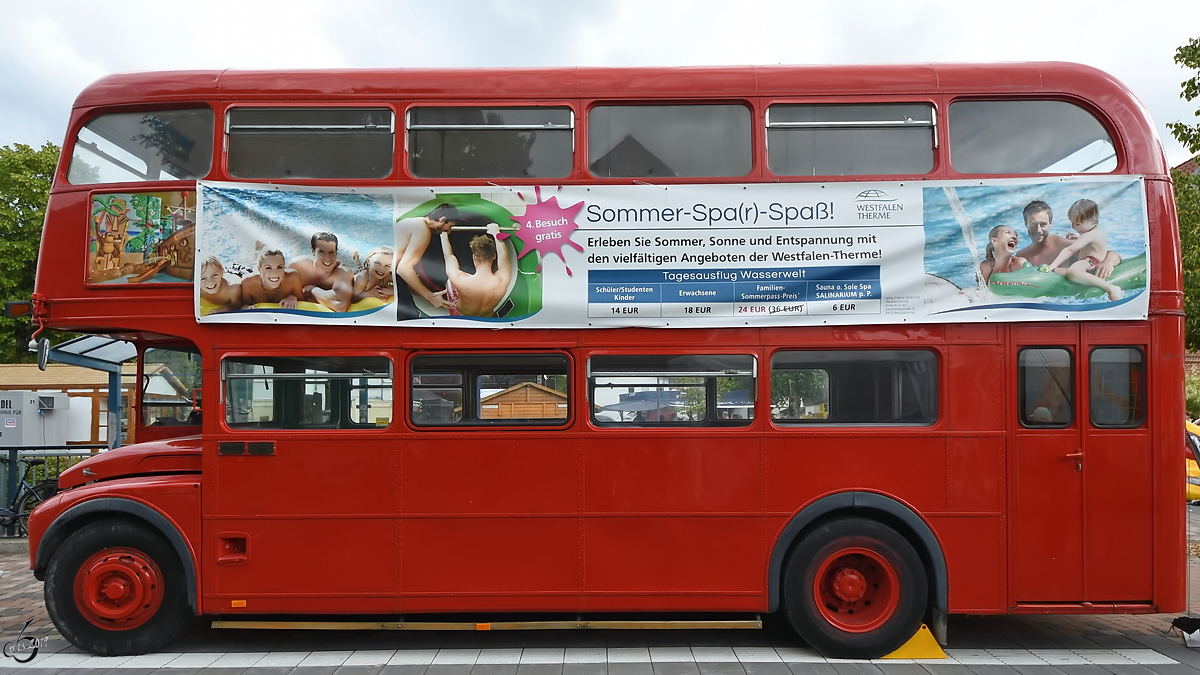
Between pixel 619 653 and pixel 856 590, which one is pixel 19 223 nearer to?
pixel 619 653

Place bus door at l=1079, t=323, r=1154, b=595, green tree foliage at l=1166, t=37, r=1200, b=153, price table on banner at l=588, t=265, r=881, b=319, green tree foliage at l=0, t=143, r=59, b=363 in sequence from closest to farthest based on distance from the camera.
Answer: bus door at l=1079, t=323, r=1154, b=595, price table on banner at l=588, t=265, r=881, b=319, green tree foliage at l=1166, t=37, r=1200, b=153, green tree foliage at l=0, t=143, r=59, b=363

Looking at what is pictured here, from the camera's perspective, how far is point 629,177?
579 cm

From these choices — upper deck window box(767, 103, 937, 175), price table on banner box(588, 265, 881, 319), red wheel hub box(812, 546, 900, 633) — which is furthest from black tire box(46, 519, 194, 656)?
upper deck window box(767, 103, 937, 175)

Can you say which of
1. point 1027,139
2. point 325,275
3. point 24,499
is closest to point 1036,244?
point 1027,139

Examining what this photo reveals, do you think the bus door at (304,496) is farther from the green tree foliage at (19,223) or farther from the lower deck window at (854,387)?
the green tree foliage at (19,223)

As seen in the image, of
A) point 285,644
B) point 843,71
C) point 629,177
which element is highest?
point 843,71

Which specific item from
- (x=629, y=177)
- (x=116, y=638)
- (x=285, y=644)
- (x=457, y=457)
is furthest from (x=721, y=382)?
(x=116, y=638)

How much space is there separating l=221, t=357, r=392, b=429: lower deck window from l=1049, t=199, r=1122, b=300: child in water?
194 inches

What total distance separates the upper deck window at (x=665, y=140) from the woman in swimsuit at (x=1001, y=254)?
6.08ft

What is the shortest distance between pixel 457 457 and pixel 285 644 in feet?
6.70

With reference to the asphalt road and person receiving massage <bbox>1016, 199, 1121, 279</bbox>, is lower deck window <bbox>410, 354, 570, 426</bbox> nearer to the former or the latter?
the asphalt road

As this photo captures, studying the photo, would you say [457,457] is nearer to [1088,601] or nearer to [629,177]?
[629,177]

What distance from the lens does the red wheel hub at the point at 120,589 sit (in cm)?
575

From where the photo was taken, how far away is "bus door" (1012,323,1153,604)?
5586 millimetres
